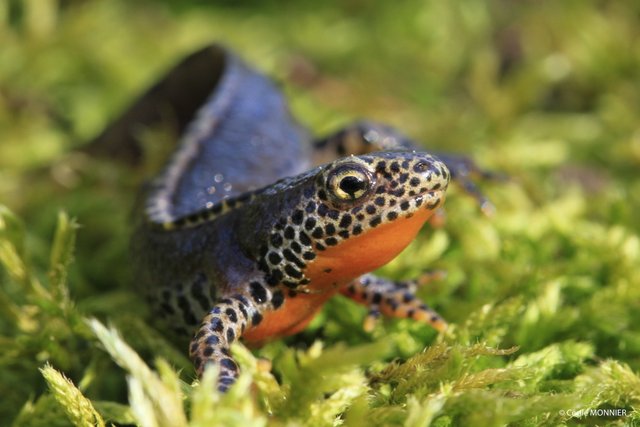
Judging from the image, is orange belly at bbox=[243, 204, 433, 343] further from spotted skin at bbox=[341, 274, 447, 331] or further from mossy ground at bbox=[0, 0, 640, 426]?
spotted skin at bbox=[341, 274, 447, 331]

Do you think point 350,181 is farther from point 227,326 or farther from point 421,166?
point 227,326

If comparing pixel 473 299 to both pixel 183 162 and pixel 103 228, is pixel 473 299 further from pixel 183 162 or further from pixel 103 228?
pixel 103 228

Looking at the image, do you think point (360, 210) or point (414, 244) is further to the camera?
point (414, 244)

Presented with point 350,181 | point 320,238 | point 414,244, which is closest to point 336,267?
point 320,238

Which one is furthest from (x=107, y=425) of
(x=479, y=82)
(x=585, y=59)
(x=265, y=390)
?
(x=585, y=59)

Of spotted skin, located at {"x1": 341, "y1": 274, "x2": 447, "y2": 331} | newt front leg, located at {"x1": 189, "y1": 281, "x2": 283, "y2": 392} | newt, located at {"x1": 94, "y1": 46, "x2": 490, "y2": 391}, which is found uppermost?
newt, located at {"x1": 94, "y1": 46, "x2": 490, "y2": 391}

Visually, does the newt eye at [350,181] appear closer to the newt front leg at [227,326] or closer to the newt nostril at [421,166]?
the newt nostril at [421,166]

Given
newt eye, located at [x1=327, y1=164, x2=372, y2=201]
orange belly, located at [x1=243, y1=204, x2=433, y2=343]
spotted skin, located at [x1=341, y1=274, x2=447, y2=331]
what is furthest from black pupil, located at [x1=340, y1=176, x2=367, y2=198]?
spotted skin, located at [x1=341, y1=274, x2=447, y2=331]
